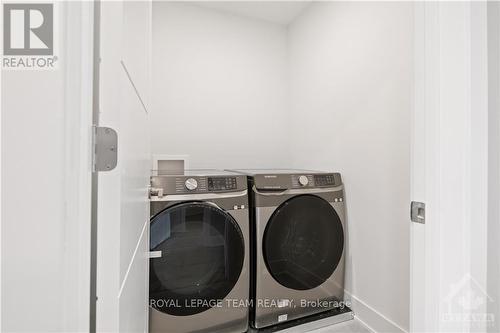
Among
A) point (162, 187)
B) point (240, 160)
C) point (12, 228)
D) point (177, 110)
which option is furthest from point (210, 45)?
point (12, 228)

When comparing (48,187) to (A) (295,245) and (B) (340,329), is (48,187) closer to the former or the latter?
(A) (295,245)

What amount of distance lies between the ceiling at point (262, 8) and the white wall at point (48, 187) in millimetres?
2108

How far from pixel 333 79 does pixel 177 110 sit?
4.17 feet

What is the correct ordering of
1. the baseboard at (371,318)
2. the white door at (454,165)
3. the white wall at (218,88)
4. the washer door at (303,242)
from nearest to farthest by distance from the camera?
the white door at (454,165)
the baseboard at (371,318)
the washer door at (303,242)
the white wall at (218,88)

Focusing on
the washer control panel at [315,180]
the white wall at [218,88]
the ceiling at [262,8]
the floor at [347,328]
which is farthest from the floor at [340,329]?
the ceiling at [262,8]

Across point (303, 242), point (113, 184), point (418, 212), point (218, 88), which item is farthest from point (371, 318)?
point (218, 88)

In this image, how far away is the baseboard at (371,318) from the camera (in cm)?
153

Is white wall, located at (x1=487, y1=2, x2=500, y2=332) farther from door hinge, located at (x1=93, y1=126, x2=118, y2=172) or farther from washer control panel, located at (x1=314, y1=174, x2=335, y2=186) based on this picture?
door hinge, located at (x1=93, y1=126, x2=118, y2=172)

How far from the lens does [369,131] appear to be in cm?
171

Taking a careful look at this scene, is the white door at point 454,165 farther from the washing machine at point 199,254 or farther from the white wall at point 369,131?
the washing machine at point 199,254

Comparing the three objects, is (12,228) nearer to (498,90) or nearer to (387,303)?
(498,90)

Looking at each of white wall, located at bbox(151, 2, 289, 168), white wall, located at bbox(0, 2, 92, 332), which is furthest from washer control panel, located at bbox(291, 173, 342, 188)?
white wall, located at bbox(0, 2, 92, 332)

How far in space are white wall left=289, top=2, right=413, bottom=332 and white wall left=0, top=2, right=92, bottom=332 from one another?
4.16ft

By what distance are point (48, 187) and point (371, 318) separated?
1.88m
